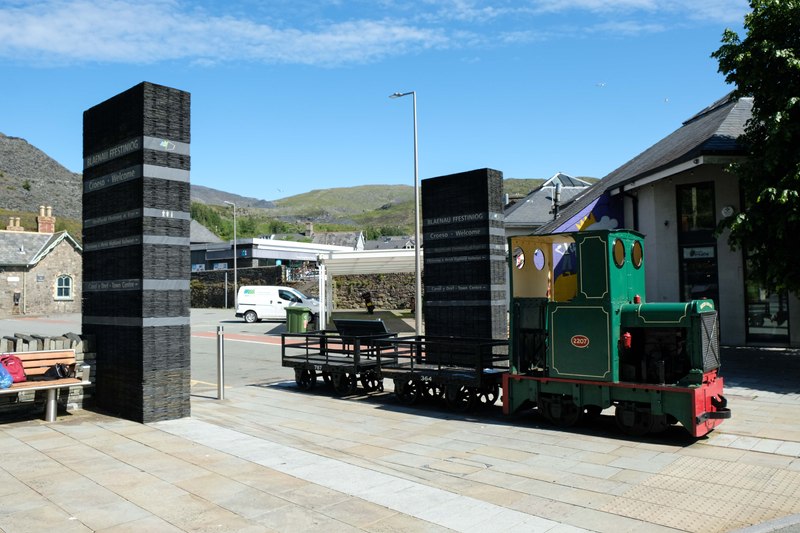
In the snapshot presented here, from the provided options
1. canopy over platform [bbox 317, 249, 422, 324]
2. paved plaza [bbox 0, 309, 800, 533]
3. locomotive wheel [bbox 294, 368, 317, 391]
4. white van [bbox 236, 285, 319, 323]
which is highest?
canopy over platform [bbox 317, 249, 422, 324]

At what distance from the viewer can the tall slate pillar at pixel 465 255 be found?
527 inches

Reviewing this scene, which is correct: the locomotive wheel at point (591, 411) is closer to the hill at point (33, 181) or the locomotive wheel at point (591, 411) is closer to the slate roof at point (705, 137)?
the slate roof at point (705, 137)

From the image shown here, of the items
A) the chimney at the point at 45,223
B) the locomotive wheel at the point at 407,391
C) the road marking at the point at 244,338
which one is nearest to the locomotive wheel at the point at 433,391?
the locomotive wheel at the point at 407,391

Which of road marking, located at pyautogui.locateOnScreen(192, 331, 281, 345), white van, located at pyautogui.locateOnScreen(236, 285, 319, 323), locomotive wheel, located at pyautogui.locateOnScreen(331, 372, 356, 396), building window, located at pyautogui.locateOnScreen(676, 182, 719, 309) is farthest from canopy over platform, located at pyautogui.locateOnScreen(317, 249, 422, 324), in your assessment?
locomotive wheel, located at pyautogui.locateOnScreen(331, 372, 356, 396)

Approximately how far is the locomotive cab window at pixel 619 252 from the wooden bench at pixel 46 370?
811 centimetres

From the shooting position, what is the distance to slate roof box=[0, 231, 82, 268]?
149ft

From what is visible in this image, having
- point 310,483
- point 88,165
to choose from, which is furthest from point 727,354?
point 88,165

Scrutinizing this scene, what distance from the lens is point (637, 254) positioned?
9.42 m

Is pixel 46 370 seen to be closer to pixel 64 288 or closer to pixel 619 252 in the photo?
pixel 619 252

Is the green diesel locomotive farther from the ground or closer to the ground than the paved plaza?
farther from the ground

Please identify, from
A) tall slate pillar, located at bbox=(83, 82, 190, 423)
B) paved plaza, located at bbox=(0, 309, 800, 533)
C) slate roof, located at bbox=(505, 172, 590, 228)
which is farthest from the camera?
slate roof, located at bbox=(505, 172, 590, 228)

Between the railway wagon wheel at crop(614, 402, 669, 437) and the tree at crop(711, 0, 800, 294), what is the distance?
26.0 feet

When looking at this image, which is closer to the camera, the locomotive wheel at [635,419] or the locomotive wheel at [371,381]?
the locomotive wheel at [635,419]

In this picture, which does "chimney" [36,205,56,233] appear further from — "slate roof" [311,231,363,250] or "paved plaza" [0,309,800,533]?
"paved plaza" [0,309,800,533]
